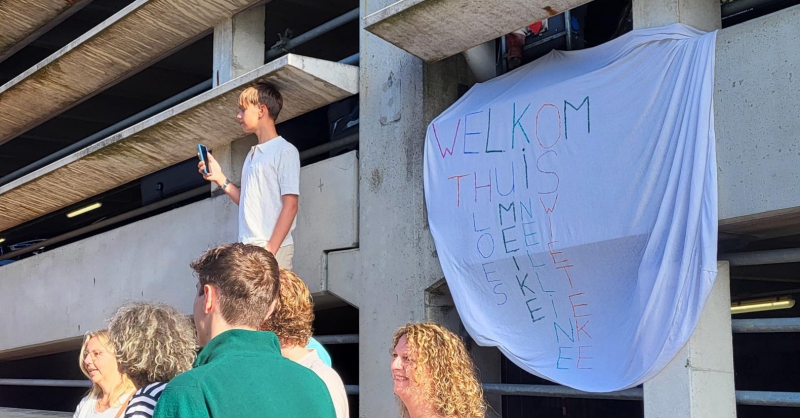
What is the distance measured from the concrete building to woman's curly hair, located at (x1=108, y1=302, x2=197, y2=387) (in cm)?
206

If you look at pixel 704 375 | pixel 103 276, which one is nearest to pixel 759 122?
pixel 704 375

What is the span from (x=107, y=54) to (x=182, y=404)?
6.89 meters

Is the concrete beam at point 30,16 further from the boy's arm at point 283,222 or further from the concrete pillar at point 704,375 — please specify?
the concrete pillar at point 704,375

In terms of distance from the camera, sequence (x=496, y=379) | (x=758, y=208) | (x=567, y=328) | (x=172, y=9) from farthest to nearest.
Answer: (x=172, y=9) < (x=496, y=379) < (x=567, y=328) < (x=758, y=208)

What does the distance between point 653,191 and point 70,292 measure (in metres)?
6.64

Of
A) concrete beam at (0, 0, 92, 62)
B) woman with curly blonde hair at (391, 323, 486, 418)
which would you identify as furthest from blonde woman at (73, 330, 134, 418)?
concrete beam at (0, 0, 92, 62)

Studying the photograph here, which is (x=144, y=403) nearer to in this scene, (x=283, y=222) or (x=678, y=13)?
(x=283, y=222)

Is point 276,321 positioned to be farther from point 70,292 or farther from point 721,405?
point 70,292

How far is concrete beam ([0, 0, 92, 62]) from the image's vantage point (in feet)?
31.6

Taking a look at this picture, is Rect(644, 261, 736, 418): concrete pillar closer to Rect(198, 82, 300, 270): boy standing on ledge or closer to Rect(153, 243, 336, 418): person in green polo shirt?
Rect(153, 243, 336, 418): person in green polo shirt

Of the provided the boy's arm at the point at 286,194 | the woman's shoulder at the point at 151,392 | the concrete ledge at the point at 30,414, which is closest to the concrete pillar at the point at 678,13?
the boy's arm at the point at 286,194

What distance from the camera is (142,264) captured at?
808cm

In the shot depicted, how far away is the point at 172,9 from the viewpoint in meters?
7.66

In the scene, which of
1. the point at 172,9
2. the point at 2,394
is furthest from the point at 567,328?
the point at 2,394
